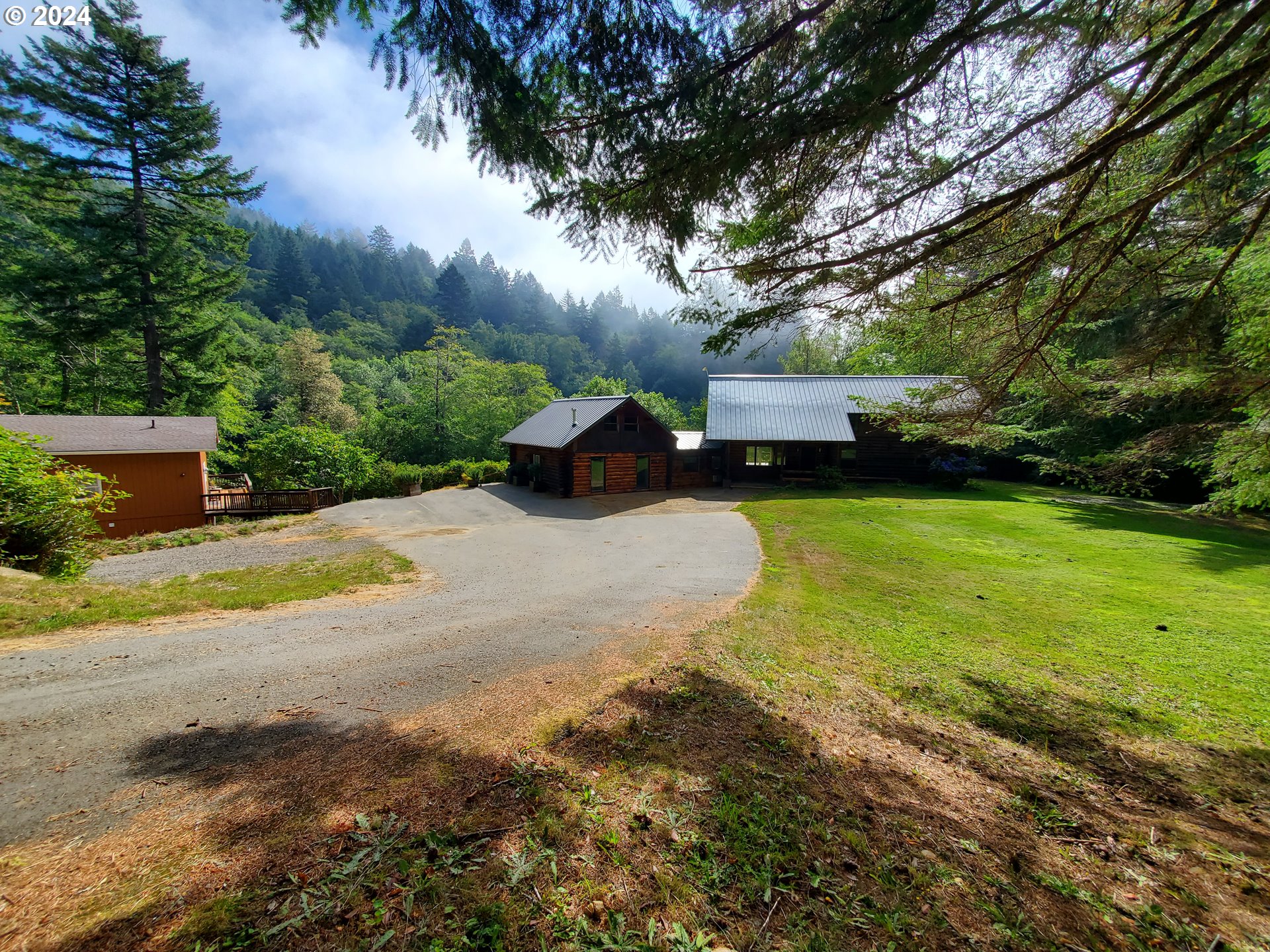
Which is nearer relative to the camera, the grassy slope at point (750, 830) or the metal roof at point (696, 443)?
the grassy slope at point (750, 830)

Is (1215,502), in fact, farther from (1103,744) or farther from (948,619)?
(1103,744)

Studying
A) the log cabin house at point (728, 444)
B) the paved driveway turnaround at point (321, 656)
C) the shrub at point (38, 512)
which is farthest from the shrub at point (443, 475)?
the shrub at point (38, 512)

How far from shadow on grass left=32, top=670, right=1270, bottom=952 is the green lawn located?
208 centimetres

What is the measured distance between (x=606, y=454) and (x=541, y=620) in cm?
1666

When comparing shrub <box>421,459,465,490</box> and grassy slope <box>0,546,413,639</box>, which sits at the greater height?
shrub <box>421,459,465,490</box>

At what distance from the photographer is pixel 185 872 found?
223cm

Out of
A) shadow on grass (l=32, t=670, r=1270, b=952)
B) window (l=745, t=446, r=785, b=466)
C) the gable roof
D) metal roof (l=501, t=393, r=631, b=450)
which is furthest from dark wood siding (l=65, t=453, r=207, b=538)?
window (l=745, t=446, r=785, b=466)

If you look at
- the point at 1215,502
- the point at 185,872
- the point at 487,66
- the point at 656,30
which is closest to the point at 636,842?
the point at 185,872

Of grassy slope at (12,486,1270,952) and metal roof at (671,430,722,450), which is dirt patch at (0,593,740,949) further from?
metal roof at (671,430,722,450)

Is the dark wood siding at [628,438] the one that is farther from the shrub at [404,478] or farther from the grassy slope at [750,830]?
the grassy slope at [750,830]

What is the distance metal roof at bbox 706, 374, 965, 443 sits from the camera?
25516 millimetres

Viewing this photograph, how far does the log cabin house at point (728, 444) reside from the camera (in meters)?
23.4

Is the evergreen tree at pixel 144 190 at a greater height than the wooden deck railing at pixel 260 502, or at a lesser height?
greater

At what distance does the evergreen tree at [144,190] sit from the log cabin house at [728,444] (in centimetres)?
1555
